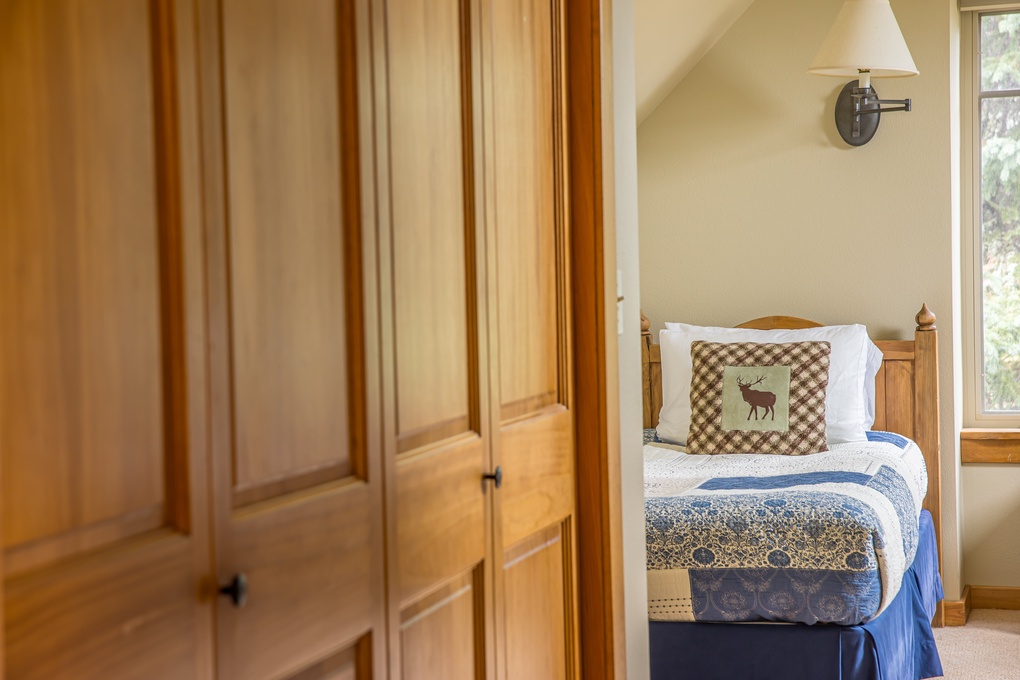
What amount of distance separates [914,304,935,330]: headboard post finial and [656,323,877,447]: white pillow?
190mm

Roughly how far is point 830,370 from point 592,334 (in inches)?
83.3

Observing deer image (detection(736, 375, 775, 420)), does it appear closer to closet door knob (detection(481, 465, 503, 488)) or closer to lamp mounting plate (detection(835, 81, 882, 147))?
lamp mounting plate (detection(835, 81, 882, 147))

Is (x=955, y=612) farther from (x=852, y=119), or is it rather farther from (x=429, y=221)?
(x=429, y=221)

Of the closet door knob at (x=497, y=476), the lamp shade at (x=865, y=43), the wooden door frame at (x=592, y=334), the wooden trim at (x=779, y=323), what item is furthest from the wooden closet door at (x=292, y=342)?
the wooden trim at (x=779, y=323)

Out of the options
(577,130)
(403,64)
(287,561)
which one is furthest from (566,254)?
(287,561)

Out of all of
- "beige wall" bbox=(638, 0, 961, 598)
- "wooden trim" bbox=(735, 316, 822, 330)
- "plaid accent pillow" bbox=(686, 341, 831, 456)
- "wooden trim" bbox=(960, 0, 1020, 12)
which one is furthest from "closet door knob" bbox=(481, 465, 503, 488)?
"wooden trim" bbox=(960, 0, 1020, 12)

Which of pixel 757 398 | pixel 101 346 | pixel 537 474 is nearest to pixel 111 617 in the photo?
pixel 101 346

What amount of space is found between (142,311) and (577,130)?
3.35 ft

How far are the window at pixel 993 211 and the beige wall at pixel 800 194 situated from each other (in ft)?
0.45

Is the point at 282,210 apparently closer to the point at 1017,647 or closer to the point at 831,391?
the point at 831,391

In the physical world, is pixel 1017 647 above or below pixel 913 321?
below

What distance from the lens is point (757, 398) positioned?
331 cm

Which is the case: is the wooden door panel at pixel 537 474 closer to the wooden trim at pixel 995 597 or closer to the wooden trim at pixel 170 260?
the wooden trim at pixel 170 260

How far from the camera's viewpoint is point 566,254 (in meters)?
1.58
